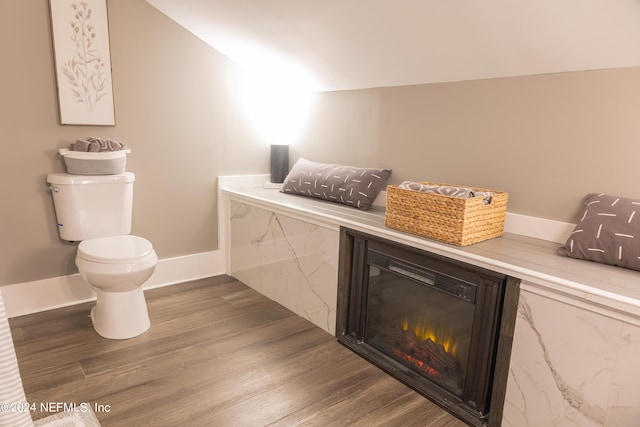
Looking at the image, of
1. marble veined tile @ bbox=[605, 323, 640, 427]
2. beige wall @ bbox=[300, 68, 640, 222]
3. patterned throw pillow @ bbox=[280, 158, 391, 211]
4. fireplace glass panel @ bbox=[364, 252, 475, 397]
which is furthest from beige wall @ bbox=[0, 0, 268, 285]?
marble veined tile @ bbox=[605, 323, 640, 427]

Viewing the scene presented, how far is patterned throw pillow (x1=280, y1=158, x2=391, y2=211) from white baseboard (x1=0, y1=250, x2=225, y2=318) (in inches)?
35.4

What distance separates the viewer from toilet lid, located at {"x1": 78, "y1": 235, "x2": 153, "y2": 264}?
203cm

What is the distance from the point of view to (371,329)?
211cm

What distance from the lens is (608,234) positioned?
4.97 feet

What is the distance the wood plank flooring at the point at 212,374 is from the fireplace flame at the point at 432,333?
24 centimetres

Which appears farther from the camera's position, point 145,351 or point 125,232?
point 125,232

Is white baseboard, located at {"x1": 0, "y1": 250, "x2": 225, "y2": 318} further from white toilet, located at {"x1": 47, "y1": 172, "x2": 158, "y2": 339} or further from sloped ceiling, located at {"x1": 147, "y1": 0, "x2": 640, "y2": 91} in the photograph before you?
sloped ceiling, located at {"x1": 147, "y1": 0, "x2": 640, "y2": 91}

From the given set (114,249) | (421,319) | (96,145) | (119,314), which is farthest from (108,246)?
(421,319)

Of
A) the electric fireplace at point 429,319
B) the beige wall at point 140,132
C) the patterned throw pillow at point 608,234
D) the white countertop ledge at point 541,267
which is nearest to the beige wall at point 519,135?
the patterned throw pillow at point 608,234

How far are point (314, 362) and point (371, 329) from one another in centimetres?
33

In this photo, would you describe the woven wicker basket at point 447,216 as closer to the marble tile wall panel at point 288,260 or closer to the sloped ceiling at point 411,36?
the marble tile wall panel at point 288,260

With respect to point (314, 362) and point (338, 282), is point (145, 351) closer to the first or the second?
point (314, 362)

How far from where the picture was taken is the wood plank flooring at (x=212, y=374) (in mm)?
1647

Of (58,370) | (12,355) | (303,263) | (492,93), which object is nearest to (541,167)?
(492,93)
